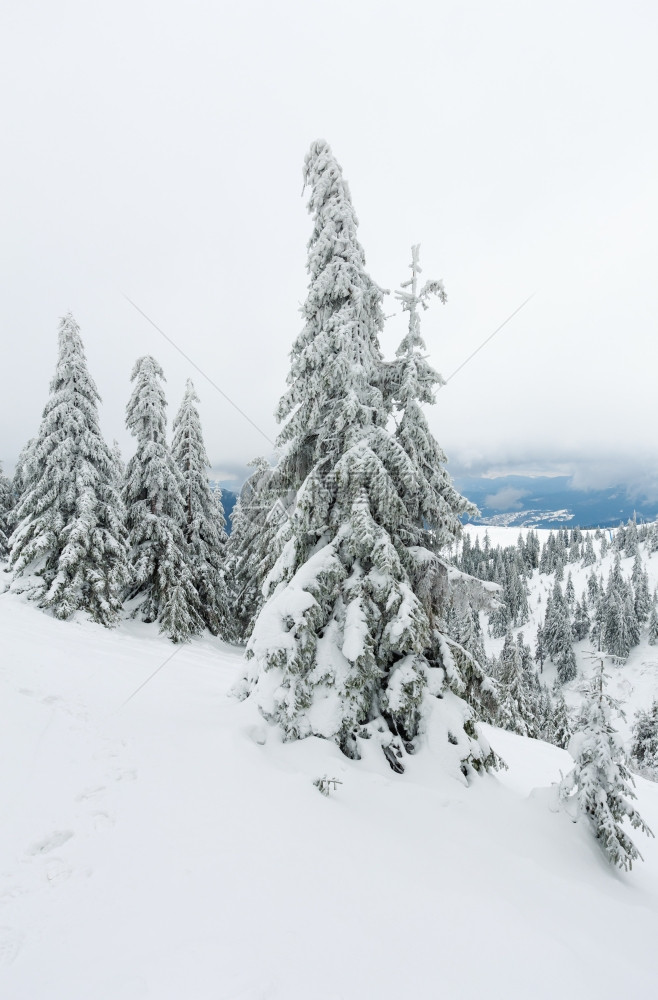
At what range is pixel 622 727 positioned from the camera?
71875 mm

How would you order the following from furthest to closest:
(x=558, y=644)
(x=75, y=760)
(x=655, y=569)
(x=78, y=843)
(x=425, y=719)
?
→ (x=655, y=569)
(x=558, y=644)
(x=425, y=719)
(x=75, y=760)
(x=78, y=843)

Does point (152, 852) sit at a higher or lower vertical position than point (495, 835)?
higher

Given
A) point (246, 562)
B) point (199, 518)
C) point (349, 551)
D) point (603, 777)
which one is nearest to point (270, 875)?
point (349, 551)

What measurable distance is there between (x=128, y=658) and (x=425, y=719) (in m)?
9.31

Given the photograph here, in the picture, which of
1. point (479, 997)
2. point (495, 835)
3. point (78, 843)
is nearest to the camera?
point (479, 997)

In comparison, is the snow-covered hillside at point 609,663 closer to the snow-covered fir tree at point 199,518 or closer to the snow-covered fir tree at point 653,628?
the snow-covered fir tree at point 653,628

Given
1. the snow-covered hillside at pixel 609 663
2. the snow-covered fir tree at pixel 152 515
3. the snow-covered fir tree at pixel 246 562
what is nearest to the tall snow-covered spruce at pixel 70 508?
the snow-covered fir tree at pixel 152 515

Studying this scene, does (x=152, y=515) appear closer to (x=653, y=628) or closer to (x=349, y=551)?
(x=349, y=551)

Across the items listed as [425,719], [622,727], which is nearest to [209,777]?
[425,719]

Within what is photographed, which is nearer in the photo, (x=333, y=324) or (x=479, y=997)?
(x=479, y=997)

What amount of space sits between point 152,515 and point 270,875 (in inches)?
714

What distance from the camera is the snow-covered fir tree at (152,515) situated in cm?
2044

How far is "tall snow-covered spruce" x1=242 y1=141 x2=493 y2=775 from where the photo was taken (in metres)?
7.43

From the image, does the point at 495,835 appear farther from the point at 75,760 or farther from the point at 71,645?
the point at 71,645
